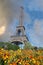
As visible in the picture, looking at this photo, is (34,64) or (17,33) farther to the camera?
(17,33)

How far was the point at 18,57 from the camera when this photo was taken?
9375 millimetres

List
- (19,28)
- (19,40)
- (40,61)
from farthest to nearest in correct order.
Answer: (19,28) → (19,40) → (40,61)

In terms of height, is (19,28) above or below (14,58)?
above

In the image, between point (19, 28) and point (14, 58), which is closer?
point (14, 58)

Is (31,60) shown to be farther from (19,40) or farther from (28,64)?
(19,40)

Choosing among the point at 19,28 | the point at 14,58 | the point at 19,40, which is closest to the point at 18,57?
the point at 14,58

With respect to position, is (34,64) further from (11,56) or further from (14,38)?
(14,38)

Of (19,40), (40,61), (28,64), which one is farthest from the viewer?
(19,40)

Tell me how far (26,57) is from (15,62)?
0.81 meters

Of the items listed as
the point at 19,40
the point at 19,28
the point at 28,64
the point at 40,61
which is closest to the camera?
the point at 28,64

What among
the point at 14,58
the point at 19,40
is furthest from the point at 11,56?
the point at 19,40

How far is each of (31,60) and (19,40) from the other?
55265 mm

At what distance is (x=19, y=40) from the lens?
210 feet

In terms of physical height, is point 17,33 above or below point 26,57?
above
